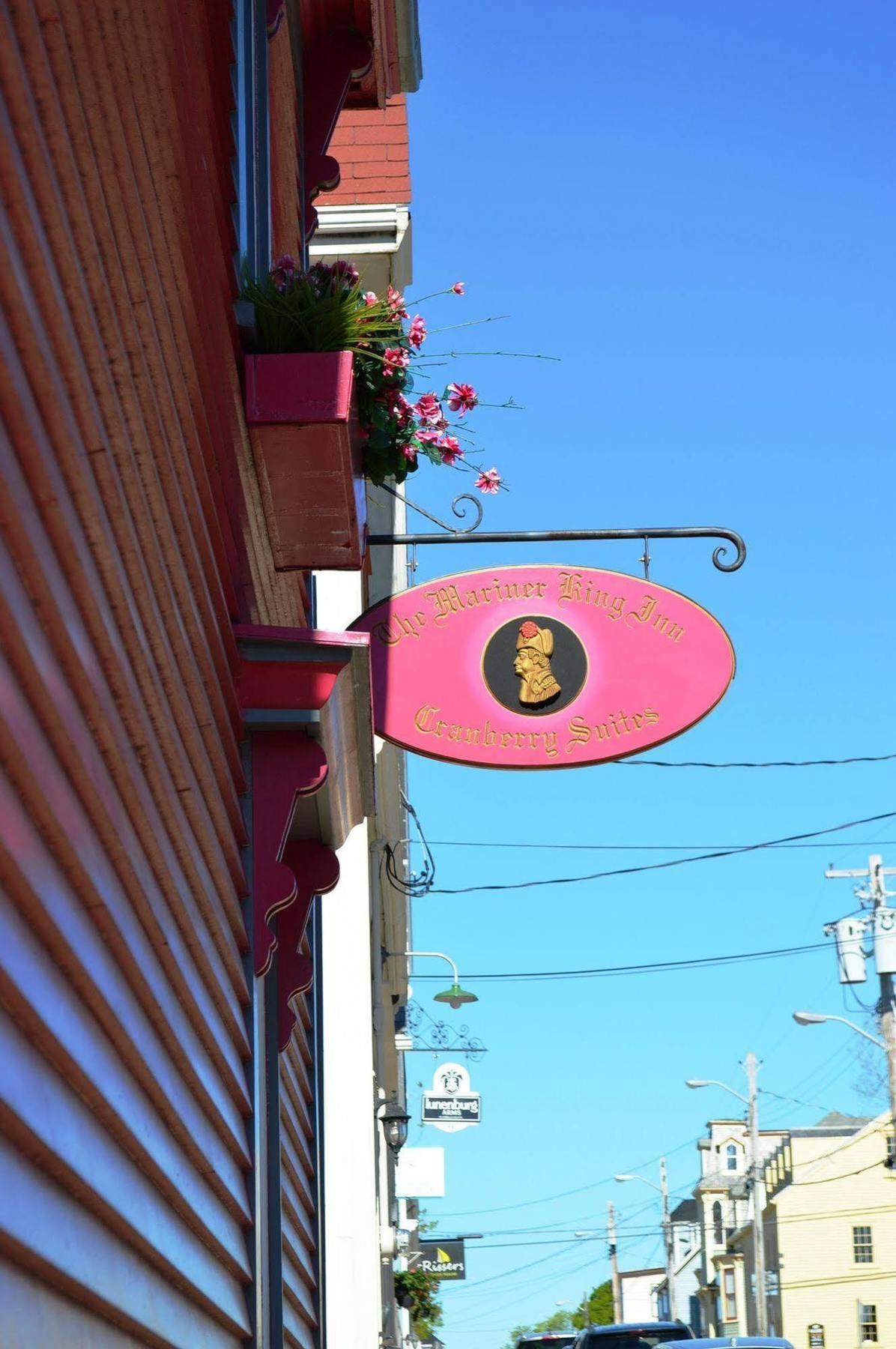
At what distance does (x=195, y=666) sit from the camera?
3484 millimetres

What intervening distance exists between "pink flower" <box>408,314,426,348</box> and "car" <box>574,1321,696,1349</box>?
690 inches

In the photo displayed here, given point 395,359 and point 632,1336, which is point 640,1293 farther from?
point 395,359

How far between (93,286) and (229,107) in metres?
2.57

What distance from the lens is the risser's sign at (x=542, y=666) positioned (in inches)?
239

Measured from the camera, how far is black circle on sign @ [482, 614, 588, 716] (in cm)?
609

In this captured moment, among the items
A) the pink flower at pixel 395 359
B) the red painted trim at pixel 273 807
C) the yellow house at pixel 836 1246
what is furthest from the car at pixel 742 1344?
the yellow house at pixel 836 1246

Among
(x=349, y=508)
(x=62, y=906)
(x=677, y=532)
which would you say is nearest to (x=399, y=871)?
(x=677, y=532)

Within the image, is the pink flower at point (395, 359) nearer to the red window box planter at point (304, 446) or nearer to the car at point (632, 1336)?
the red window box planter at point (304, 446)

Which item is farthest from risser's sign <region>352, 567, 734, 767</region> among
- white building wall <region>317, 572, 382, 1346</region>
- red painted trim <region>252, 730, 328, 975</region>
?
white building wall <region>317, 572, 382, 1346</region>

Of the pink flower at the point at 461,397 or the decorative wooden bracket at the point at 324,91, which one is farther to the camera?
the decorative wooden bracket at the point at 324,91

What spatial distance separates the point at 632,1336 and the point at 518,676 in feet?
54.8

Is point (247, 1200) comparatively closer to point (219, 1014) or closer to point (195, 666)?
point (219, 1014)

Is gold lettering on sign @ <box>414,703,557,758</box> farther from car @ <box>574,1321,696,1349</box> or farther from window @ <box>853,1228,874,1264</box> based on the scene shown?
window @ <box>853,1228,874,1264</box>

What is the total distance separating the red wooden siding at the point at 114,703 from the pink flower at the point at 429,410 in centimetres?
161
